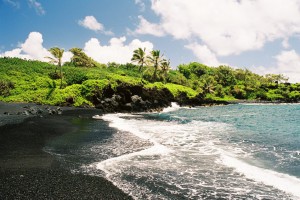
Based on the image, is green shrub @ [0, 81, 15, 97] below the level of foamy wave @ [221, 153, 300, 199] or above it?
above

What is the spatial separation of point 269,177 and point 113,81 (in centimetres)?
5246

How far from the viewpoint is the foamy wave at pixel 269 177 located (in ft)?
46.6

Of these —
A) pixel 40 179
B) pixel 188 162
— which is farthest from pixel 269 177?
pixel 40 179

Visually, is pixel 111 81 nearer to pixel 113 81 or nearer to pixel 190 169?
pixel 113 81

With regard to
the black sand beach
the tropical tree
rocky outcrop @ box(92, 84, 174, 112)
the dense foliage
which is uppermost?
the tropical tree

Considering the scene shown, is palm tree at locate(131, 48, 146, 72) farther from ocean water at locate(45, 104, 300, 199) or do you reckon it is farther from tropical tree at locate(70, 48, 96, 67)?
ocean water at locate(45, 104, 300, 199)

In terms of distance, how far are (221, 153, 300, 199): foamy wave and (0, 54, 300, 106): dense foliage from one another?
47.6m

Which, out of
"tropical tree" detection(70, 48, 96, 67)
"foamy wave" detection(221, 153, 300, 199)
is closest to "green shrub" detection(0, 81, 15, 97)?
"tropical tree" detection(70, 48, 96, 67)

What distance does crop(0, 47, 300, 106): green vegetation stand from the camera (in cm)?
6525

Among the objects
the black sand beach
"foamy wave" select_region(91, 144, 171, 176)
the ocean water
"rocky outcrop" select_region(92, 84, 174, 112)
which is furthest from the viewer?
"rocky outcrop" select_region(92, 84, 174, 112)

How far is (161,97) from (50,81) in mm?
30965

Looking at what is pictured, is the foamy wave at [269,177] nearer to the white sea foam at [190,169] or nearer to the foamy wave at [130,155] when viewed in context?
the white sea foam at [190,169]

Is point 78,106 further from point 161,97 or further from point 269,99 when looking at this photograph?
point 269,99

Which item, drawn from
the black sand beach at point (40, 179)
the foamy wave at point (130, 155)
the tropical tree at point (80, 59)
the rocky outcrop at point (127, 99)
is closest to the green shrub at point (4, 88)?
the rocky outcrop at point (127, 99)
